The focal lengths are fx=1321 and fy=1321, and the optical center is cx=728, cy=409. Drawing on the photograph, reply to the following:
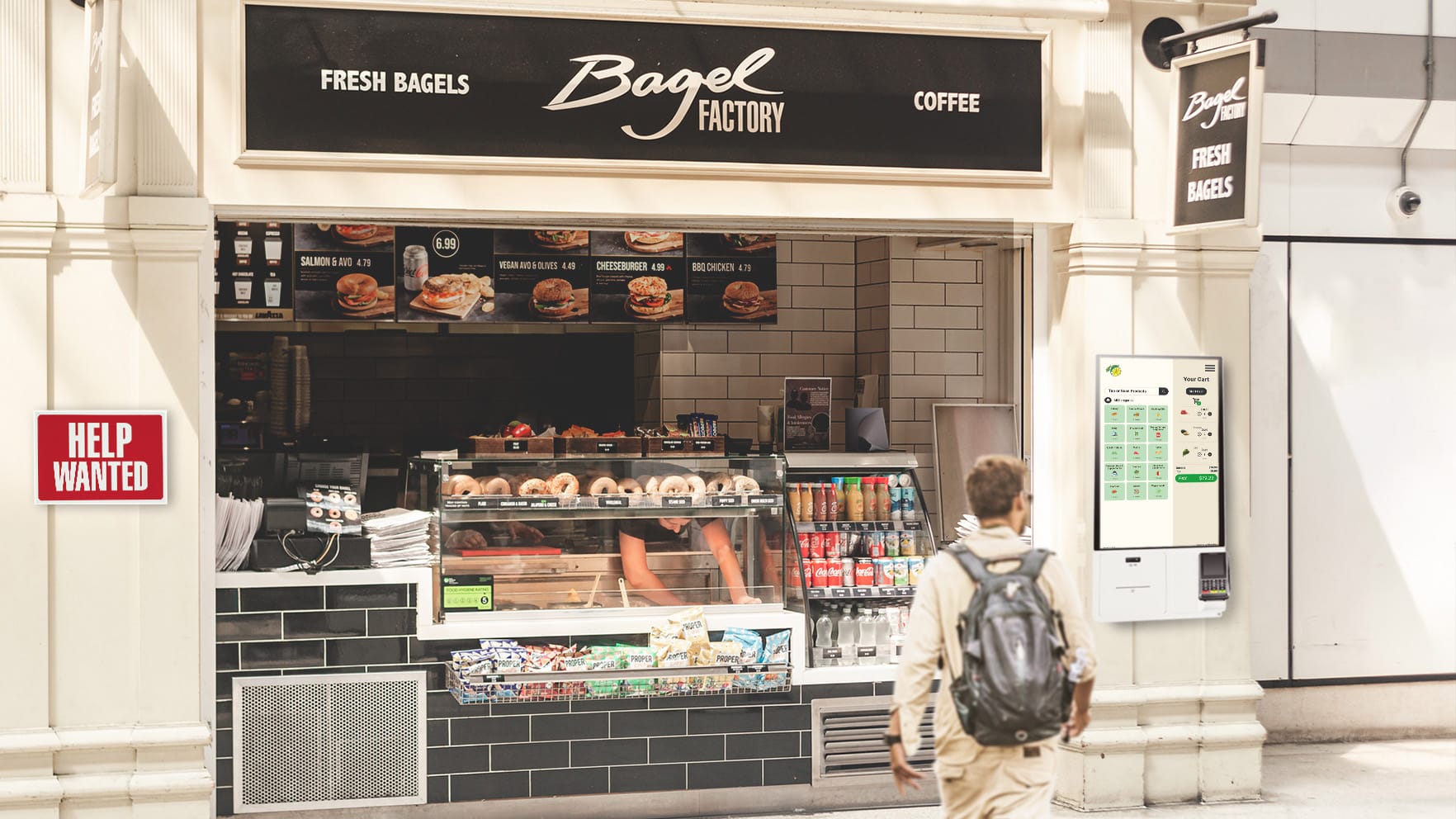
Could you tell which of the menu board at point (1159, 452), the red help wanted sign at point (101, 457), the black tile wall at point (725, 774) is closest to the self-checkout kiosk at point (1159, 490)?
the menu board at point (1159, 452)

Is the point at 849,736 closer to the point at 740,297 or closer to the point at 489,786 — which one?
the point at 489,786

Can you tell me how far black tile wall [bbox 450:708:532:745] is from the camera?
19.4 ft

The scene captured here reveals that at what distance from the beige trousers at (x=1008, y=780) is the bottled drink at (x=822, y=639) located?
2487 millimetres

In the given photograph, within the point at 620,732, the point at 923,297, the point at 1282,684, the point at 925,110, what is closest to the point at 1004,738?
the point at 620,732

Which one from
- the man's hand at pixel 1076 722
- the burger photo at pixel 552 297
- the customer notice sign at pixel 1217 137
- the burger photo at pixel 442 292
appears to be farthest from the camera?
the burger photo at pixel 552 297

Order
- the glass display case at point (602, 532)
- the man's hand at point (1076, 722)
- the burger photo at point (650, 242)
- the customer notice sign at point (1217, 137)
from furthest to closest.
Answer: the burger photo at point (650, 242) → the glass display case at point (602, 532) → the customer notice sign at point (1217, 137) → the man's hand at point (1076, 722)

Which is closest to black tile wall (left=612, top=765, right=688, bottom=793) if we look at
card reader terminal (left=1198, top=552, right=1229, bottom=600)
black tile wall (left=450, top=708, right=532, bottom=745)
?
black tile wall (left=450, top=708, right=532, bottom=745)

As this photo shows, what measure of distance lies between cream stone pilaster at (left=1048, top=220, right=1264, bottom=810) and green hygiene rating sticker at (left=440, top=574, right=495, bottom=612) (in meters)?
2.76

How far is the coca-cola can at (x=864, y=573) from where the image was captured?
674 centimetres

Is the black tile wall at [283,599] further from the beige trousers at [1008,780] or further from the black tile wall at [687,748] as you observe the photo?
the beige trousers at [1008,780]

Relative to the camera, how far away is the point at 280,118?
5.57 m

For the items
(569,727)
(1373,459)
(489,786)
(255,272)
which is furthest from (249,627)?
(1373,459)

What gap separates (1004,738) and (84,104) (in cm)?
408

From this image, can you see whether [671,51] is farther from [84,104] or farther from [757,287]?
[757,287]
